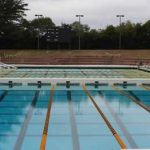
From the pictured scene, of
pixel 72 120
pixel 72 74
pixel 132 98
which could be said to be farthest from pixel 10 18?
pixel 72 120

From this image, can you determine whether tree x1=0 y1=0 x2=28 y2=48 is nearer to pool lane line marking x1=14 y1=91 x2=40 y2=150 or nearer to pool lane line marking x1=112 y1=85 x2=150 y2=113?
pool lane line marking x1=112 y1=85 x2=150 y2=113

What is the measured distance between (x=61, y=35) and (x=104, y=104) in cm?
2348

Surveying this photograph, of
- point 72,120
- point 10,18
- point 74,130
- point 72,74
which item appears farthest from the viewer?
point 10,18

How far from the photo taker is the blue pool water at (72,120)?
551 centimetres

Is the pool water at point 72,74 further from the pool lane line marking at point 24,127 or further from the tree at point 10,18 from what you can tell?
the tree at point 10,18

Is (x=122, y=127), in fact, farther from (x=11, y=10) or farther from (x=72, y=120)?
(x=11, y=10)

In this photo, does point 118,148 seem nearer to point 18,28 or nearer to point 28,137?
point 28,137

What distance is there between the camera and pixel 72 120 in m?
7.09

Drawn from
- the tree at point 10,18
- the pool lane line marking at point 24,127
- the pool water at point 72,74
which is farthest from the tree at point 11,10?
the pool lane line marking at point 24,127

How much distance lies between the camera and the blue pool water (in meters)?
5.51

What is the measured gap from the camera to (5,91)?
36.5ft

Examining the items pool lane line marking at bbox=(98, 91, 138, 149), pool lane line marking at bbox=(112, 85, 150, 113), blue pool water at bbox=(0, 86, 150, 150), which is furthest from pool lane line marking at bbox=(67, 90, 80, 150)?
pool lane line marking at bbox=(112, 85, 150, 113)

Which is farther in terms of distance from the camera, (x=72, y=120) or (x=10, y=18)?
(x=10, y=18)

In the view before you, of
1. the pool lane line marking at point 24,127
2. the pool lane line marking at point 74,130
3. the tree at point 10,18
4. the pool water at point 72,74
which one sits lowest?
the pool lane line marking at point 24,127
